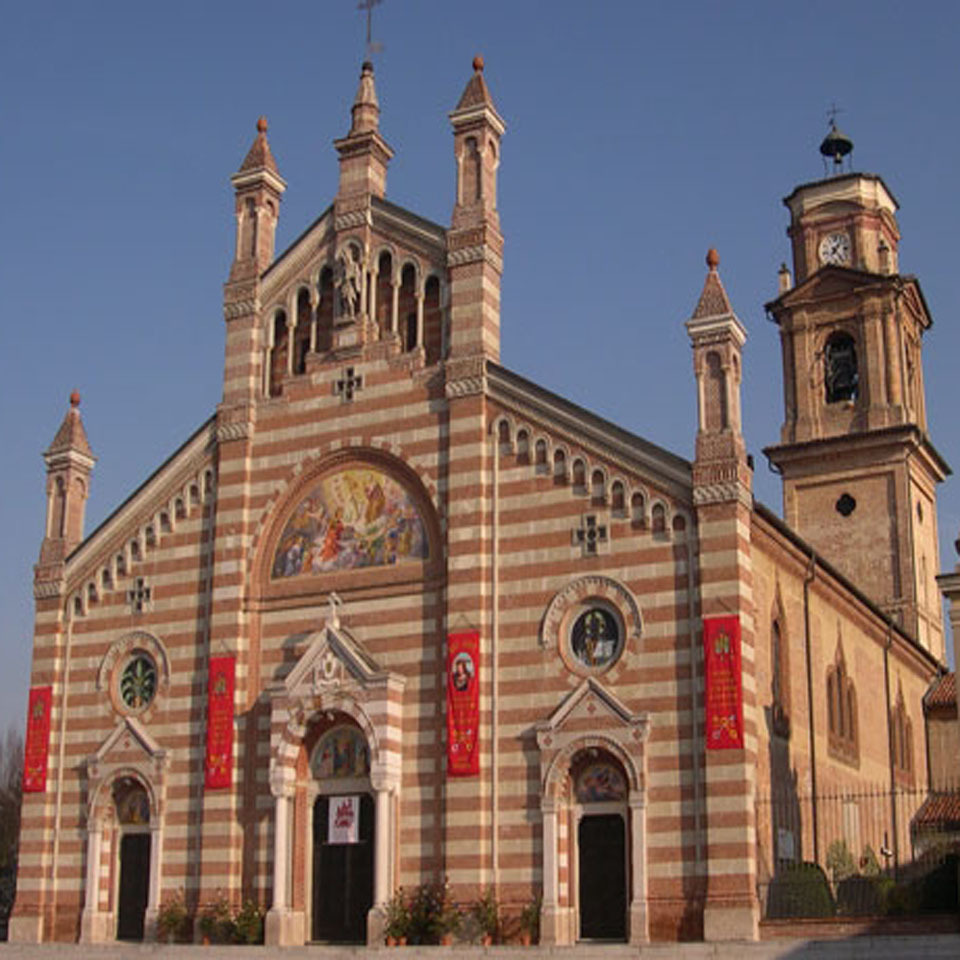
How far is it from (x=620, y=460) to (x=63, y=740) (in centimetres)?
1510

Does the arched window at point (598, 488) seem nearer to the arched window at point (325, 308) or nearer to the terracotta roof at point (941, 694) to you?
the arched window at point (325, 308)

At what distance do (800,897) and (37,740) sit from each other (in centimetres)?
1818

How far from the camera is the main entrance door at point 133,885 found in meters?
32.9

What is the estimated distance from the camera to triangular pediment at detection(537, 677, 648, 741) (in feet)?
91.5

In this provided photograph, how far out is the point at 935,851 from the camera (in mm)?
32688

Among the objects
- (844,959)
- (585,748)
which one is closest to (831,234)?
(585,748)

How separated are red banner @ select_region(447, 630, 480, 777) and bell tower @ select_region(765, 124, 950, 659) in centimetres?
2225

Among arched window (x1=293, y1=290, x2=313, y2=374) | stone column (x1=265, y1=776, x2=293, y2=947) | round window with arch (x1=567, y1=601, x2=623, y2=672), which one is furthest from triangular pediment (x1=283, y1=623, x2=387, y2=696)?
arched window (x1=293, y1=290, x2=313, y2=374)

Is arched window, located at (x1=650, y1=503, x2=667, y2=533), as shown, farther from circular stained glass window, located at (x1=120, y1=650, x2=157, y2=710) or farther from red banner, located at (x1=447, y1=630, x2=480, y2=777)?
circular stained glass window, located at (x1=120, y1=650, x2=157, y2=710)

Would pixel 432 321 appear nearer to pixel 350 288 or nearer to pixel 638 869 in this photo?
pixel 350 288

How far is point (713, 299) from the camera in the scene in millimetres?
29406

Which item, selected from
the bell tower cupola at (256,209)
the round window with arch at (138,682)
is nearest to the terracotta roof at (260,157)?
the bell tower cupola at (256,209)

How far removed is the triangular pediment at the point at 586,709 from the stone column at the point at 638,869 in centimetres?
156

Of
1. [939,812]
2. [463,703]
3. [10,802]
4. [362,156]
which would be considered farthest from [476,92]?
[10,802]
